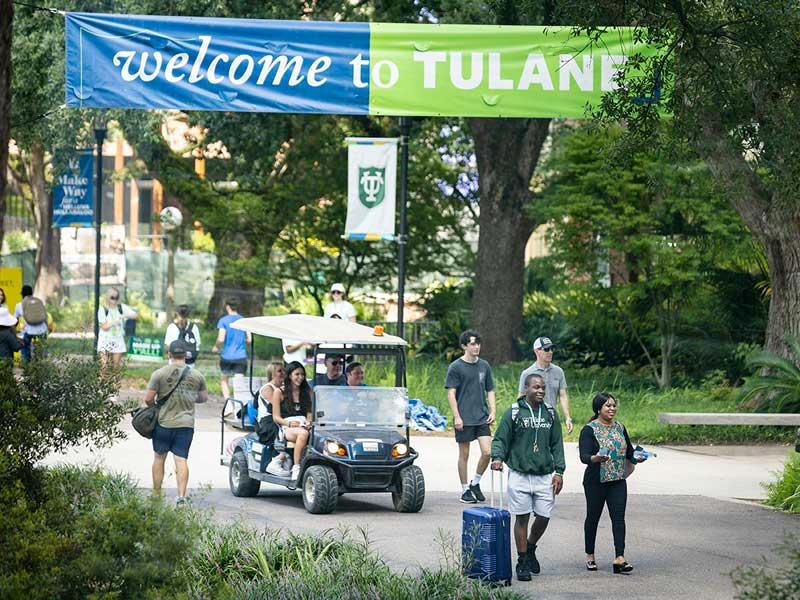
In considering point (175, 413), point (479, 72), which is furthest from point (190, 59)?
point (175, 413)

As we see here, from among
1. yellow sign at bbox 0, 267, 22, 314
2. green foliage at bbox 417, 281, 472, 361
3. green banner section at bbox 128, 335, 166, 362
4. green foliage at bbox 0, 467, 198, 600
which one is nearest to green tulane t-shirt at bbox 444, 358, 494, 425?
green foliage at bbox 0, 467, 198, 600

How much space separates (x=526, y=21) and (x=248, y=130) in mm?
6372

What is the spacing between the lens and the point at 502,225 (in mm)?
29016

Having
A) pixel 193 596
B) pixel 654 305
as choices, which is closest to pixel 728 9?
pixel 193 596

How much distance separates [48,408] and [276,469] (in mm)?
6120

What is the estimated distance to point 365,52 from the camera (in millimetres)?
18422

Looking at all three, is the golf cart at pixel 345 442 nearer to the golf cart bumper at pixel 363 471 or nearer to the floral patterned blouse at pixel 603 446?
the golf cart bumper at pixel 363 471

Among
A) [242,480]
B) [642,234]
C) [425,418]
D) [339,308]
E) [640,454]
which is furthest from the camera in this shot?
[642,234]

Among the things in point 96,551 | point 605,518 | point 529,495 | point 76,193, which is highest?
point 76,193

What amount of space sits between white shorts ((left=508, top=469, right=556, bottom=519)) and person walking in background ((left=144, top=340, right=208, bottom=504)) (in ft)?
13.0

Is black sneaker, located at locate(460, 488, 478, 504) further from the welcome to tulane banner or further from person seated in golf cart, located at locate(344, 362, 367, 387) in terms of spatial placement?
the welcome to tulane banner

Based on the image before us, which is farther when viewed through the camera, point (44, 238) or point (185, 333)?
point (44, 238)

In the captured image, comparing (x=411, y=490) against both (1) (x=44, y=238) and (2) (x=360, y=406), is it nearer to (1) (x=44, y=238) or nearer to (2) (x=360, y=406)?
(2) (x=360, y=406)

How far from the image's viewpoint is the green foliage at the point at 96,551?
7816 millimetres
